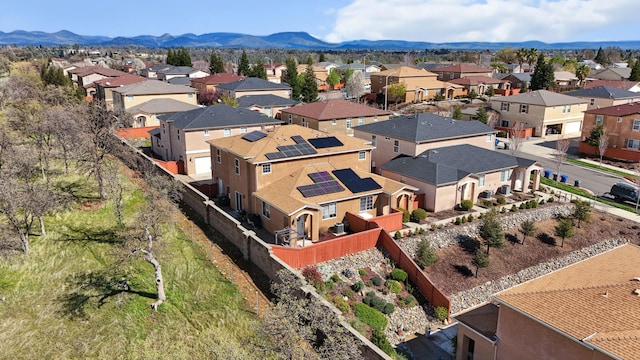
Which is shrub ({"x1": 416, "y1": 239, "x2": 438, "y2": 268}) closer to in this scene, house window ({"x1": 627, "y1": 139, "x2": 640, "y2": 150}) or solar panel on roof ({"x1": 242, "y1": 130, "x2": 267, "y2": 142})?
solar panel on roof ({"x1": 242, "y1": 130, "x2": 267, "y2": 142})

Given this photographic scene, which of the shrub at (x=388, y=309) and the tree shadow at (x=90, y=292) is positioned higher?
the tree shadow at (x=90, y=292)

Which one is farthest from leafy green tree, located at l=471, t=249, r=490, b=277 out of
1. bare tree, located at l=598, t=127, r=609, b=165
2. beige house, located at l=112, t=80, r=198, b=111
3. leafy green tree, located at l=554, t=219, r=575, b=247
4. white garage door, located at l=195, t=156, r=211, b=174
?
beige house, located at l=112, t=80, r=198, b=111

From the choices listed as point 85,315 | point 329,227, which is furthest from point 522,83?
point 85,315

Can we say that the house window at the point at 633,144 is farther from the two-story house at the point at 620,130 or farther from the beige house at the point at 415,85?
the beige house at the point at 415,85

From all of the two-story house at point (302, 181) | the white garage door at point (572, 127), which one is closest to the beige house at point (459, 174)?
the two-story house at point (302, 181)

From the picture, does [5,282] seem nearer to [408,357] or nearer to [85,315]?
[85,315]
